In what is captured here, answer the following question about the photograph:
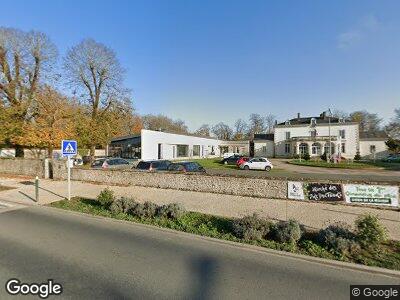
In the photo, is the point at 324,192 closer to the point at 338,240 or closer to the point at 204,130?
the point at 338,240

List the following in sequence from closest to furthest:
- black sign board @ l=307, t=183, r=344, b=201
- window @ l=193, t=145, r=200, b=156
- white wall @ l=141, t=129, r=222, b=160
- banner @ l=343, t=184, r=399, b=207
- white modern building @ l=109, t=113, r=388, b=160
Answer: banner @ l=343, t=184, r=399, b=207 → black sign board @ l=307, t=183, r=344, b=201 → white wall @ l=141, t=129, r=222, b=160 → white modern building @ l=109, t=113, r=388, b=160 → window @ l=193, t=145, r=200, b=156

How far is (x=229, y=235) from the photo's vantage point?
788 cm

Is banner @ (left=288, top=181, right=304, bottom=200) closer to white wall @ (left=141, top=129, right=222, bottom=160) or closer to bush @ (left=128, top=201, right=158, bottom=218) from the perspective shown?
bush @ (left=128, top=201, right=158, bottom=218)

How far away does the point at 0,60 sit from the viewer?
98.1ft

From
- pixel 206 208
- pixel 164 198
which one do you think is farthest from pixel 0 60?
pixel 206 208

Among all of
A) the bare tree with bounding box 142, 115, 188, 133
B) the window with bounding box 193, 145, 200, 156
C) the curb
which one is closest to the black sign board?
the curb

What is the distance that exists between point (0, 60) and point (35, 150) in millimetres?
10231

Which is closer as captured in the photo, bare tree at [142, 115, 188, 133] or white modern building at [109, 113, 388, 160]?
white modern building at [109, 113, 388, 160]

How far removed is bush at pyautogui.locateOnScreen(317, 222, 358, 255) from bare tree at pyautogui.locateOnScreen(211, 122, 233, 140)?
319 feet

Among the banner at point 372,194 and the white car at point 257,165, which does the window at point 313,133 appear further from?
the banner at point 372,194

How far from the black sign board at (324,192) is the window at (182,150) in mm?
39551

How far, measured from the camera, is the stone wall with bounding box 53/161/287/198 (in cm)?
1243

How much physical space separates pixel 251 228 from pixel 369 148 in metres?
64.9

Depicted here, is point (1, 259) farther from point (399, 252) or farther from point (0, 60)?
point (0, 60)
